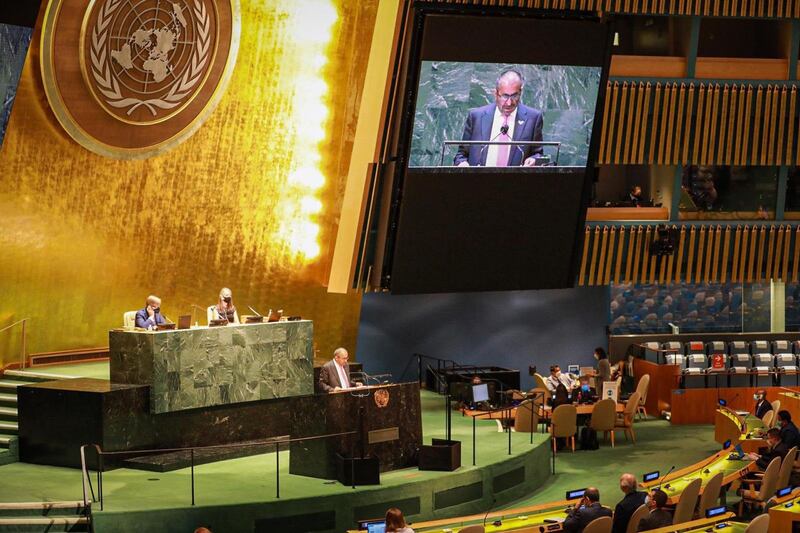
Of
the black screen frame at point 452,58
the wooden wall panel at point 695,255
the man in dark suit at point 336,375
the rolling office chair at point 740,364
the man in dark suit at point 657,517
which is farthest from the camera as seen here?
the rolling office chair at point 740,364

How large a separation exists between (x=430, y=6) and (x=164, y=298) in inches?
190

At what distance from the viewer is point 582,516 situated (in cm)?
996

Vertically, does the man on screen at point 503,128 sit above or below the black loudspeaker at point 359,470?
above

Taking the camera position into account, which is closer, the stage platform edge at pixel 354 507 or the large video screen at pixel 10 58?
the stage platform edge at pixel 354 507

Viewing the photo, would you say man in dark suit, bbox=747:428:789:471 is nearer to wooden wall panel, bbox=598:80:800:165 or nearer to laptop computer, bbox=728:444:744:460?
laptop computer, bbox=728:444:744:460

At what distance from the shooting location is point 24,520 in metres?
10.2

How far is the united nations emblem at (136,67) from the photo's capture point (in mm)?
13609

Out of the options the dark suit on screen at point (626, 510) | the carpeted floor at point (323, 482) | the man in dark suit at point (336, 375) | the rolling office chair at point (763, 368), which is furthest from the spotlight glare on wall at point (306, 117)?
the dark suit on screen at point (626, 510)

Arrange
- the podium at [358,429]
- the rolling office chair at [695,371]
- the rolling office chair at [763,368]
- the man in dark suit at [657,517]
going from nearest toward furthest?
the man in dark suit at [657,517] < the podium at [358,429] < the rolling office chair at [695,371] < the rolling office chair at [763,368]

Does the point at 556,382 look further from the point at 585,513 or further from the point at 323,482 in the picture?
the point at 585,513

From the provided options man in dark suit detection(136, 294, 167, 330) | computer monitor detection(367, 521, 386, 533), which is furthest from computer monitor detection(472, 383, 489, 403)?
computer monitor detection(367, 521, 386, 533)

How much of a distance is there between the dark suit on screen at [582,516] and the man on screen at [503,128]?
6359 millimetres

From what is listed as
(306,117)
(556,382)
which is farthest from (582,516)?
(306,117)

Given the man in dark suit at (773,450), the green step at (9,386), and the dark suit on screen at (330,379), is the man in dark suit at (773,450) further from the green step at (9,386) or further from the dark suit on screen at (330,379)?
the green step at (9,386)
